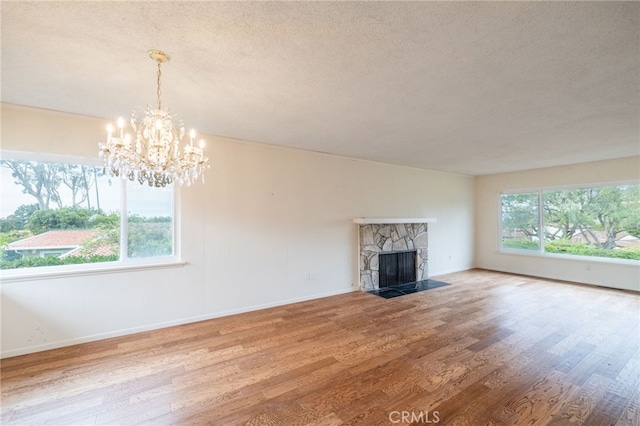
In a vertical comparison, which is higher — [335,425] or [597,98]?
[597,98]

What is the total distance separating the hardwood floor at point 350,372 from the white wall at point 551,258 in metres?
1.80

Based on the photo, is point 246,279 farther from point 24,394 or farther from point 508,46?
point 508,46

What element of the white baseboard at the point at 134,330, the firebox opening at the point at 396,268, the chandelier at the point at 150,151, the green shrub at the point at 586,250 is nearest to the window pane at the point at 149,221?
the white baseboard at the point at 134,330

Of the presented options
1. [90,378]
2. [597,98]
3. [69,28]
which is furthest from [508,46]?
[90,378]

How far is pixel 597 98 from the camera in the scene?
2592 millimetres

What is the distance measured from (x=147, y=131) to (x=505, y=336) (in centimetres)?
426

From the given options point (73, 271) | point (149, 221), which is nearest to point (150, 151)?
point (149, 221)

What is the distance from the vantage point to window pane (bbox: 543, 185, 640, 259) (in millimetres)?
5125

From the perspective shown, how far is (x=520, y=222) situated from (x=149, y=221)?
7.89 metres

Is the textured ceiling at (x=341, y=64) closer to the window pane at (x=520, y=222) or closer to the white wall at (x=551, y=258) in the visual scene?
the white wall at (x=551, y=258)

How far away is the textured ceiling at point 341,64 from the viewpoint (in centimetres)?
155

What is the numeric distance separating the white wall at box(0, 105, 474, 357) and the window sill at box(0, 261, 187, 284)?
5 centimetres

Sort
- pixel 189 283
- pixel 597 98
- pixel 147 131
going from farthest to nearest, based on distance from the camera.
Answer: pixel 189 283 → pixel 597 98 → pixel 147 131

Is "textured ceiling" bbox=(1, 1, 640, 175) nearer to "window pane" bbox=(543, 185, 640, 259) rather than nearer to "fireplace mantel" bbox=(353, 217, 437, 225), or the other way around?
"fireplace mantel" bbox=(353, 217, 437, 225)
